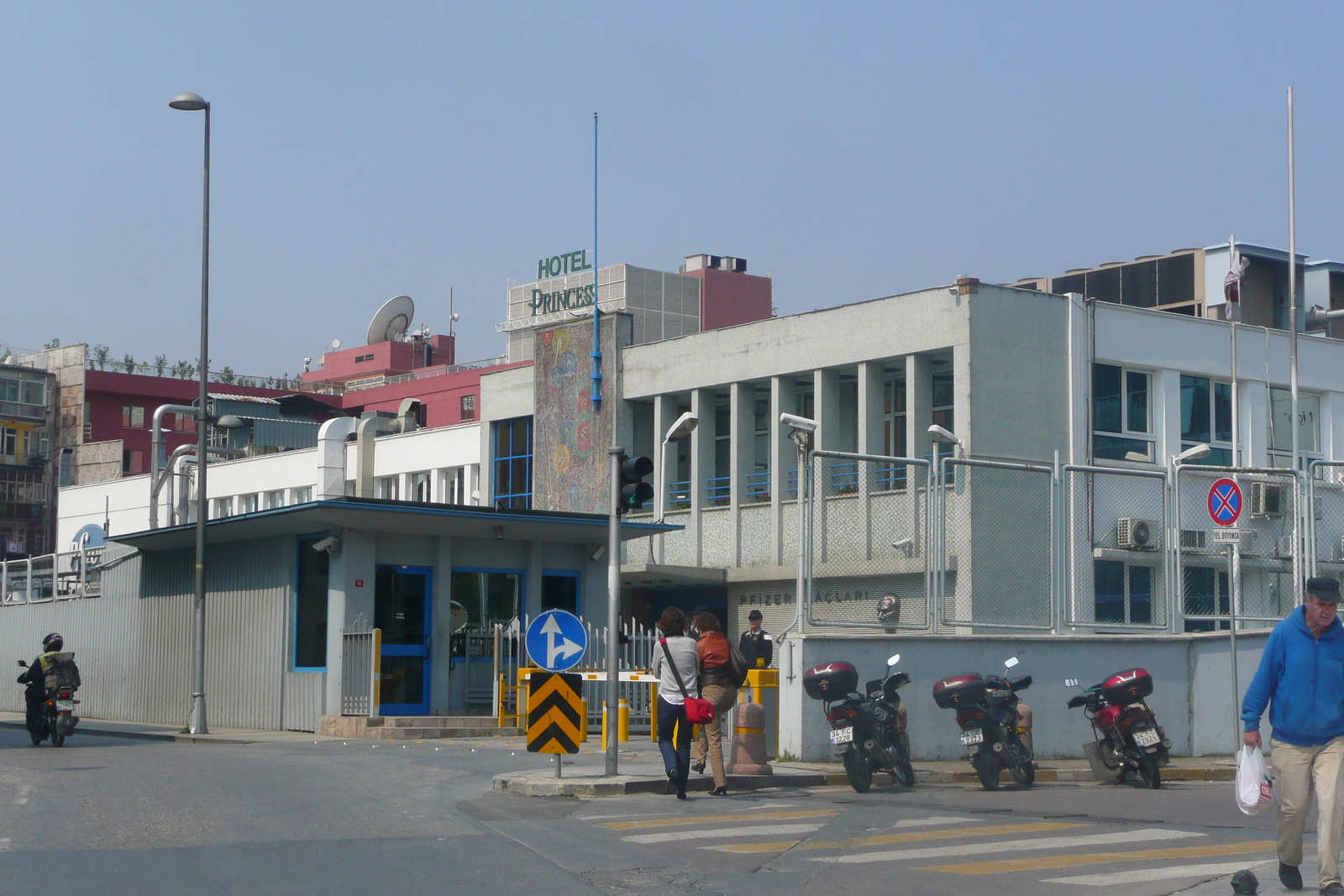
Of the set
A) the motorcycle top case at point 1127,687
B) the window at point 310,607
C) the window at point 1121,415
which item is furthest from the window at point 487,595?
the motorcycle top case at point 1127,687

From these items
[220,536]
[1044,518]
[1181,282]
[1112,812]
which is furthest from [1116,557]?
[1181,282]

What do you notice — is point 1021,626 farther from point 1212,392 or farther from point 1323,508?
point 1212,392

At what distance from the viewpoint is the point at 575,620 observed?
49.8 feet

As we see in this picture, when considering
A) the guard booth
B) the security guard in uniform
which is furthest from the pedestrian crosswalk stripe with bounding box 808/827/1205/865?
the guard booth

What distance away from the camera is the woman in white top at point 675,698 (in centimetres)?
1420

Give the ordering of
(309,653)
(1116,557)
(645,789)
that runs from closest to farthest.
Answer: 1. (645,789)
2. (1116,557)
3. (309,653)

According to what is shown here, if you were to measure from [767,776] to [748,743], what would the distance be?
42 cm

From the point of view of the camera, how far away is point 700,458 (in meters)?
35.6

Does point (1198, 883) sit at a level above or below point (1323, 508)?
below

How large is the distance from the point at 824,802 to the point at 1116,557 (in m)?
9.55

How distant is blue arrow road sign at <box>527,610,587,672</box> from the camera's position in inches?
592

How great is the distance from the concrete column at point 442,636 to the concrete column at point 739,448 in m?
9.63

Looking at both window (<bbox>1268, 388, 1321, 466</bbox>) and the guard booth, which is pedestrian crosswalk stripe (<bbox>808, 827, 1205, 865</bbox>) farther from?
window (<bbox>1268, 388, 1321, 466</bbox>)

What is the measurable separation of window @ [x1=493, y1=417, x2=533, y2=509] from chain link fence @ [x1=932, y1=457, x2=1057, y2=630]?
19640mm
